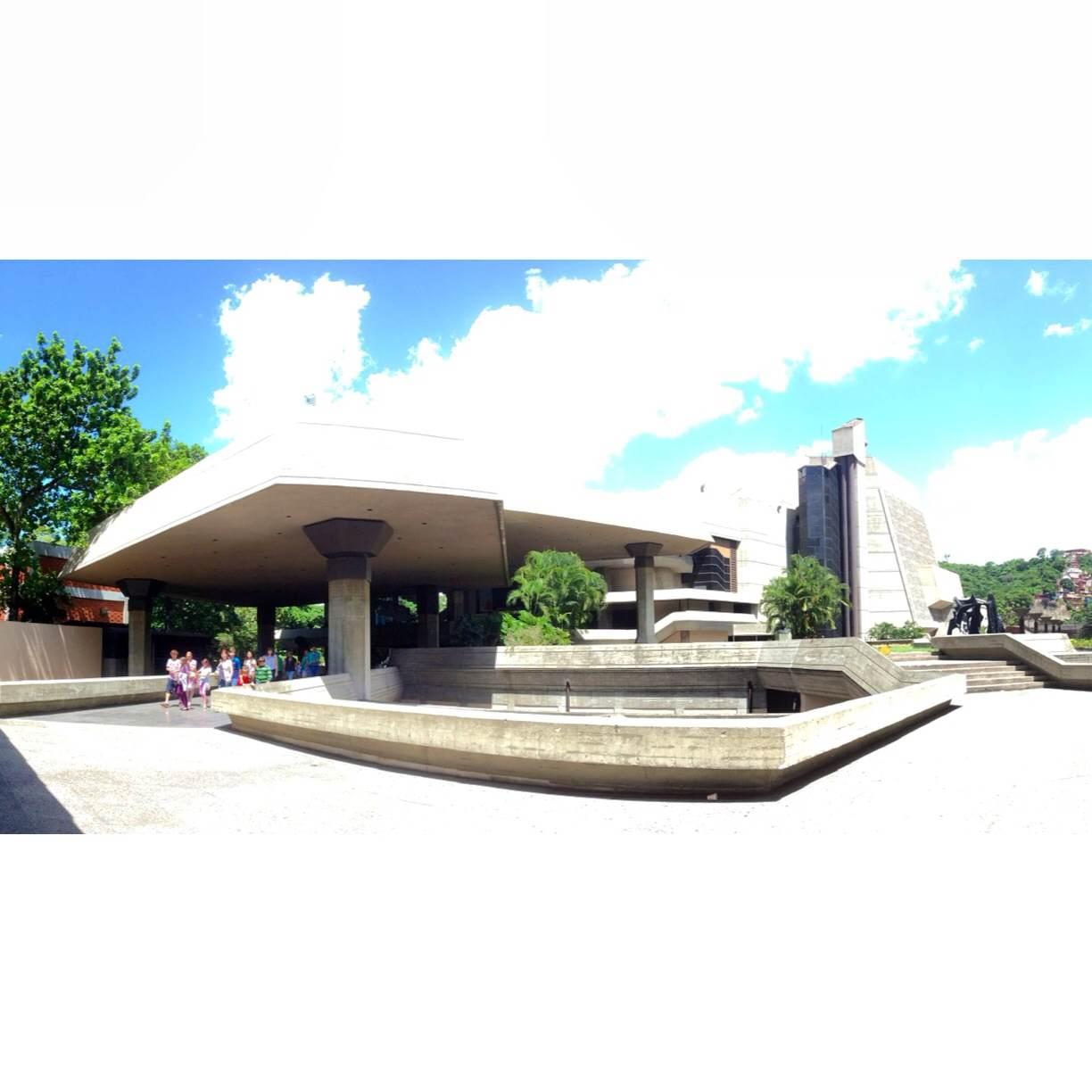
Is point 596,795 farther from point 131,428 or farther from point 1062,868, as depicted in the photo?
point 131,428

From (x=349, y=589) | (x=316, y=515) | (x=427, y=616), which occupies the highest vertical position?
(x=316, y=515)

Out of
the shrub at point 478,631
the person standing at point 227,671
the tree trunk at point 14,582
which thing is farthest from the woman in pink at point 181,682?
the shrub at point 478,631

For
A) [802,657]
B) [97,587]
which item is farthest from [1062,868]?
[97,587]

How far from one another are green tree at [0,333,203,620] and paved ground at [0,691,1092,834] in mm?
18237

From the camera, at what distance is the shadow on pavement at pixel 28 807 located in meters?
7.32

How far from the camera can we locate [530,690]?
26078 mm

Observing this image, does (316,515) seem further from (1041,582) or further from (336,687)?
(1041,582)

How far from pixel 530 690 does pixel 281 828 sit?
61.6 feet

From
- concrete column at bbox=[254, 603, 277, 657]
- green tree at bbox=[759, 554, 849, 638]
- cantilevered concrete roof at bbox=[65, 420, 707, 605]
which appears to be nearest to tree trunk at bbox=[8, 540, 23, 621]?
cantilevered concrete roof at bbox=[65, 420, 707, 605]

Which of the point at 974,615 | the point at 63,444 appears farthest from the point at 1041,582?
the point at 63,444

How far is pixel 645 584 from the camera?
4041cm

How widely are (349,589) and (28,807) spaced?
560 inches

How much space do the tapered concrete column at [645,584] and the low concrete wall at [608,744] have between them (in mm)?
28216

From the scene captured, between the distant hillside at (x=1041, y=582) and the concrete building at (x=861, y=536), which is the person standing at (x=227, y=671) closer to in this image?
the concrete building at (x=861, y=536)
